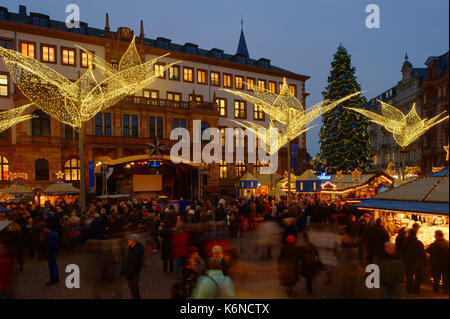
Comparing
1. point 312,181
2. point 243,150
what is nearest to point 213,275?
point 312,181

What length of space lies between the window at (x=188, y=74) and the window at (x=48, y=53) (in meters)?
13.8

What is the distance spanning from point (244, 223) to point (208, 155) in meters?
19.5

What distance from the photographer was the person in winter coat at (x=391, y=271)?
569 cm

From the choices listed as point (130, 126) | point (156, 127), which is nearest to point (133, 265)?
point (130, 126)

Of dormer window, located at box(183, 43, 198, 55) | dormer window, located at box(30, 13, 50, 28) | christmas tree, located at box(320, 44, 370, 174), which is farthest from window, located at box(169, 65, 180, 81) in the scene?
christmas tree, located at box(320, 44, 370, 174)

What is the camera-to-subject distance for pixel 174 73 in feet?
116

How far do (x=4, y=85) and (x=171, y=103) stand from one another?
50.7ft

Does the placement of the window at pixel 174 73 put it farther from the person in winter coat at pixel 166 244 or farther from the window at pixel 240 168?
the person in winter coat at pixel 166 244

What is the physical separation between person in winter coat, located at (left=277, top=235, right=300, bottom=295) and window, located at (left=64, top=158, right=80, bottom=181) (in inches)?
1063

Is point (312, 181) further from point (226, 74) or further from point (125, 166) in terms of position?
point (226, 74)

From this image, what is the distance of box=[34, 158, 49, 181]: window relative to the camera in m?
26.5

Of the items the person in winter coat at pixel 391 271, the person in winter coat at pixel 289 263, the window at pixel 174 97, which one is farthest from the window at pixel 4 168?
the person in winter coat at pixel 391 271

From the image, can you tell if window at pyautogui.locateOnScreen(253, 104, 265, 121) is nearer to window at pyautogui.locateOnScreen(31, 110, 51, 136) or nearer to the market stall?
window at pyautogui.locateOnScreen(31, 110, 51, 136)
